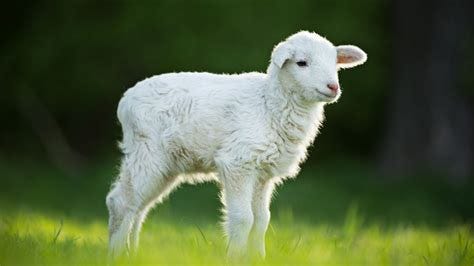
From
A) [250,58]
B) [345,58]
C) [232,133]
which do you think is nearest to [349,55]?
[345,58]

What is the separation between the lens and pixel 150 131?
253 inches

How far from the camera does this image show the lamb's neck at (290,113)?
6156 millimetres

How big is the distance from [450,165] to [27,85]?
8.88 m

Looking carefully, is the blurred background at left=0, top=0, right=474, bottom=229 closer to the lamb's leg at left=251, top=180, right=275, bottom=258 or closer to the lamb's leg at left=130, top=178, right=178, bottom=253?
the lamb's leg at left=130, top=178, right=178, bottom=253

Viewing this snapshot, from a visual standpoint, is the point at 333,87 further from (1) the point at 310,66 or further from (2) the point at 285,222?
(2) the point at 285,222

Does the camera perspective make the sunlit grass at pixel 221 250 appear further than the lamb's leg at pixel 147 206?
No

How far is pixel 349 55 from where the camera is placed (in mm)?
6340

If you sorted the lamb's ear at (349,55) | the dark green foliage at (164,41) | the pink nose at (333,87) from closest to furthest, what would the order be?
the pink nose at (333,87) < the lamb's ear at (349,55) < the dark green foliage at (164,41)

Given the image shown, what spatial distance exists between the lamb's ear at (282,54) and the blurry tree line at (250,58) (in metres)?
8.98

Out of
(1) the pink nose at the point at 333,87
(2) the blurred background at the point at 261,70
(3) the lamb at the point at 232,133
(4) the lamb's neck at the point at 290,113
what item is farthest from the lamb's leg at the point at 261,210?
(2) the blurred background at the point at 261,70

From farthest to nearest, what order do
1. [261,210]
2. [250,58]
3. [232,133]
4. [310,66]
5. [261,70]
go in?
1. [250,58]
2. [261,70]
3. [261,210]
4. [232,133]
5. [310,66]

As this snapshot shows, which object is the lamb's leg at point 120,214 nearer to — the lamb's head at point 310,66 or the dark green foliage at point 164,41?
the lamb's head at point 310,66

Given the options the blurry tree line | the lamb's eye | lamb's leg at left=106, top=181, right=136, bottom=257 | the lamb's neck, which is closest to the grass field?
lamb's leg at left=106, top=181, right=136, bottom=257

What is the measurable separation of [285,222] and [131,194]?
1.98 metres
